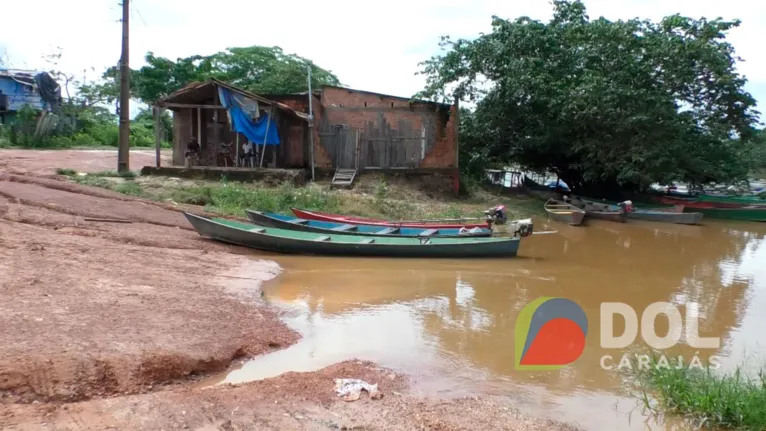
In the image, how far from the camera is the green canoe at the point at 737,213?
2089cm

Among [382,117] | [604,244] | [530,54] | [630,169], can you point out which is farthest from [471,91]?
[604,244]

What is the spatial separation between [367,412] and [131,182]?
477 inches

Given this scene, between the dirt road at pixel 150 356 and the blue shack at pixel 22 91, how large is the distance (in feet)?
72.5

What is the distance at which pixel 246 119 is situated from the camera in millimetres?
16547

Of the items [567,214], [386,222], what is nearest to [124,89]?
[386,222]

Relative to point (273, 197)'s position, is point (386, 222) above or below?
below

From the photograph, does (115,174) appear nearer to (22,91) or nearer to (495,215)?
(495,215)

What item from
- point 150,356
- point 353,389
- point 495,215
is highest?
point 495,215

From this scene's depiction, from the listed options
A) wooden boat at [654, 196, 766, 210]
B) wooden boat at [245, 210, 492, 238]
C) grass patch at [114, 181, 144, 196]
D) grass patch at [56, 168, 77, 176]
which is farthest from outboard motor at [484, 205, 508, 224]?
wooden boat at [654, 196, 766, 210]

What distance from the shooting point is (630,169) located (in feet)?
60.9

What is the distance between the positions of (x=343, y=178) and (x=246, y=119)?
133 inches

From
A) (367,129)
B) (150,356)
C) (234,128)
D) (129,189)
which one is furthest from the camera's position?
(367,129)

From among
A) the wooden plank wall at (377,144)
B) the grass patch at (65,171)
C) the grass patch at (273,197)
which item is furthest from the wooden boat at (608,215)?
the grass patch at (65,171)

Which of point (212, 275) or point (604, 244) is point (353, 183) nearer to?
point (604, 244)
